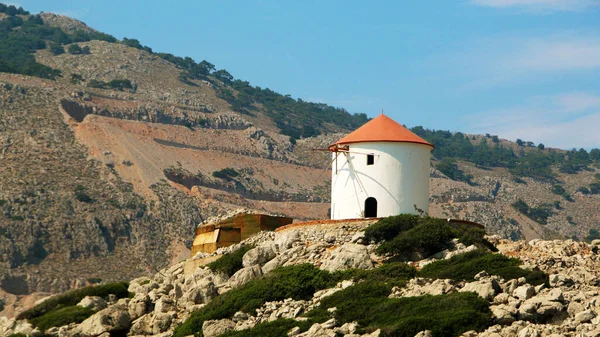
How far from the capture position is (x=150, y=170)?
95250 mm

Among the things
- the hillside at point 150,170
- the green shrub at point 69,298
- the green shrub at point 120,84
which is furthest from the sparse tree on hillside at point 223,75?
the green shrub at point 69,298

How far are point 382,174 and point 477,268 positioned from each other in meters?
7.23

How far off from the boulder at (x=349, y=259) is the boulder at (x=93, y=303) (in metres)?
8.07

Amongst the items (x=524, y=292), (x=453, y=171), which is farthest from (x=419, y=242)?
(x=453, y=171)

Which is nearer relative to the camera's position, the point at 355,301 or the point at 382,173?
the point at 355,301

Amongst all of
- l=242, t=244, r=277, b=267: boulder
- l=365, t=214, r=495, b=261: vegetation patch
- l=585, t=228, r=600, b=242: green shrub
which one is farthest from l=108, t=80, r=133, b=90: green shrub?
l=365, t=214, r=495, b=261: vegetation patch

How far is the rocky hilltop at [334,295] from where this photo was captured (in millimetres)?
26156

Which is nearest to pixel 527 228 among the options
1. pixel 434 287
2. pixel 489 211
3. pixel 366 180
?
pixel 489 211

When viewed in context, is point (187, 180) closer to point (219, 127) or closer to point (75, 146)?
point (75, 146)

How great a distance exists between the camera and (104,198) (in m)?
87.2

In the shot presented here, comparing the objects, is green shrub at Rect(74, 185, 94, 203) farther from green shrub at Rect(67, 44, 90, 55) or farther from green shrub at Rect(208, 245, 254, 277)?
green shrub at Rect(67, 44, 90, 55)

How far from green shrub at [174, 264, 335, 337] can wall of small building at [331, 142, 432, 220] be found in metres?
5.02

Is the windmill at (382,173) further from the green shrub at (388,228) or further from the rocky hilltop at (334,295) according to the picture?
the green shrub at (388,228)

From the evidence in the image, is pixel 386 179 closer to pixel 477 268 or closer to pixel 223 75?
pixel 477 268
